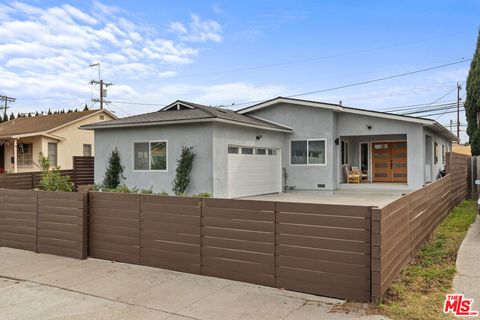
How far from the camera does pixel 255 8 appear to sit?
1520cm

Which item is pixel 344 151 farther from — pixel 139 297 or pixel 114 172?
pixel 139 297

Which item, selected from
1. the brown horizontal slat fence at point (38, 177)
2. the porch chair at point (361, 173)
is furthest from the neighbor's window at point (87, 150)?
the porch chair at point (361, 173)

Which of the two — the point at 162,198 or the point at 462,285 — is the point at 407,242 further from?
the point at 162,198

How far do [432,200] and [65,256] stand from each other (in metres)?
7.18

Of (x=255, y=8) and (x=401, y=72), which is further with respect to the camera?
(x=401, y=72)

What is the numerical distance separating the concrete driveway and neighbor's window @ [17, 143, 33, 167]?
72.4 feet

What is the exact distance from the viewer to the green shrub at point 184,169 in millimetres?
14203

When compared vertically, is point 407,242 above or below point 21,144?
below

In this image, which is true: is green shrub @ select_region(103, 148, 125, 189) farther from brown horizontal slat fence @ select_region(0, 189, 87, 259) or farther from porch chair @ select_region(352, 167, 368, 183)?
porch chair @ select_region(352, 167, 368, 183)

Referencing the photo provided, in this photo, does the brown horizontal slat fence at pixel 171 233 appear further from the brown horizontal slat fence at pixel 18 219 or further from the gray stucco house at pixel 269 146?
the gray stucco house at pixel 269 146

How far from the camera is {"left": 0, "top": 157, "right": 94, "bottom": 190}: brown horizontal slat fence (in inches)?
658

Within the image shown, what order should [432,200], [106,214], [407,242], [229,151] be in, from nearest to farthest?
[407,242]
[106,214]
[432,200]
[229,151]

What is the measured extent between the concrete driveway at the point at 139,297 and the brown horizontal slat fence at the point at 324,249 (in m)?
→ 0.20

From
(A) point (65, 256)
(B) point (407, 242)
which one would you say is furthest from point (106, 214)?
(B) point (407, 242)
